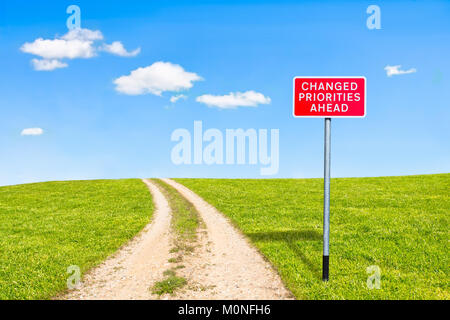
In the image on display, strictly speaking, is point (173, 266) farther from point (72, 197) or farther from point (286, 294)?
point (72, 197)

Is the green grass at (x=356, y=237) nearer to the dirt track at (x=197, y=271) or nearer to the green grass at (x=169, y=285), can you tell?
the dirt track at (x=197, y=271)

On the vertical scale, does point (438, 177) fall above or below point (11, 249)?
above

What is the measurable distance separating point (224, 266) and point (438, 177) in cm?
3757

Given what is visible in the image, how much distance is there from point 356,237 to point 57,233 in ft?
56.0

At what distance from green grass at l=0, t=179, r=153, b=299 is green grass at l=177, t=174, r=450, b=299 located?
7173 mm

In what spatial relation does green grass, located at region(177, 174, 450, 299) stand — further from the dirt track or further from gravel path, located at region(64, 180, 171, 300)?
gravel path, located at region(64, 180, 171, 300)

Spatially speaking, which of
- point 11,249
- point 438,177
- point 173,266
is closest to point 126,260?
point 173,266

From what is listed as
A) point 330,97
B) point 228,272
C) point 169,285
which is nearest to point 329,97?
point 330,97

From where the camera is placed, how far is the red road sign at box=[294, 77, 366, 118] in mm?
10109

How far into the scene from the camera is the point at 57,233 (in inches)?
767

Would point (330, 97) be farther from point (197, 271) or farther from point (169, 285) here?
point (169, 285)

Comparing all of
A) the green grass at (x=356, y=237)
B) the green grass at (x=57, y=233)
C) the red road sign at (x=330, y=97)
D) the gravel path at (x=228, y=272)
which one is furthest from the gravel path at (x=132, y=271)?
the red road sign at (x=330, y=97)

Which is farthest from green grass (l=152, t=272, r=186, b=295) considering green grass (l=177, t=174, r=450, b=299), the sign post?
the sign post

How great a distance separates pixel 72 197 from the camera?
113 feet
